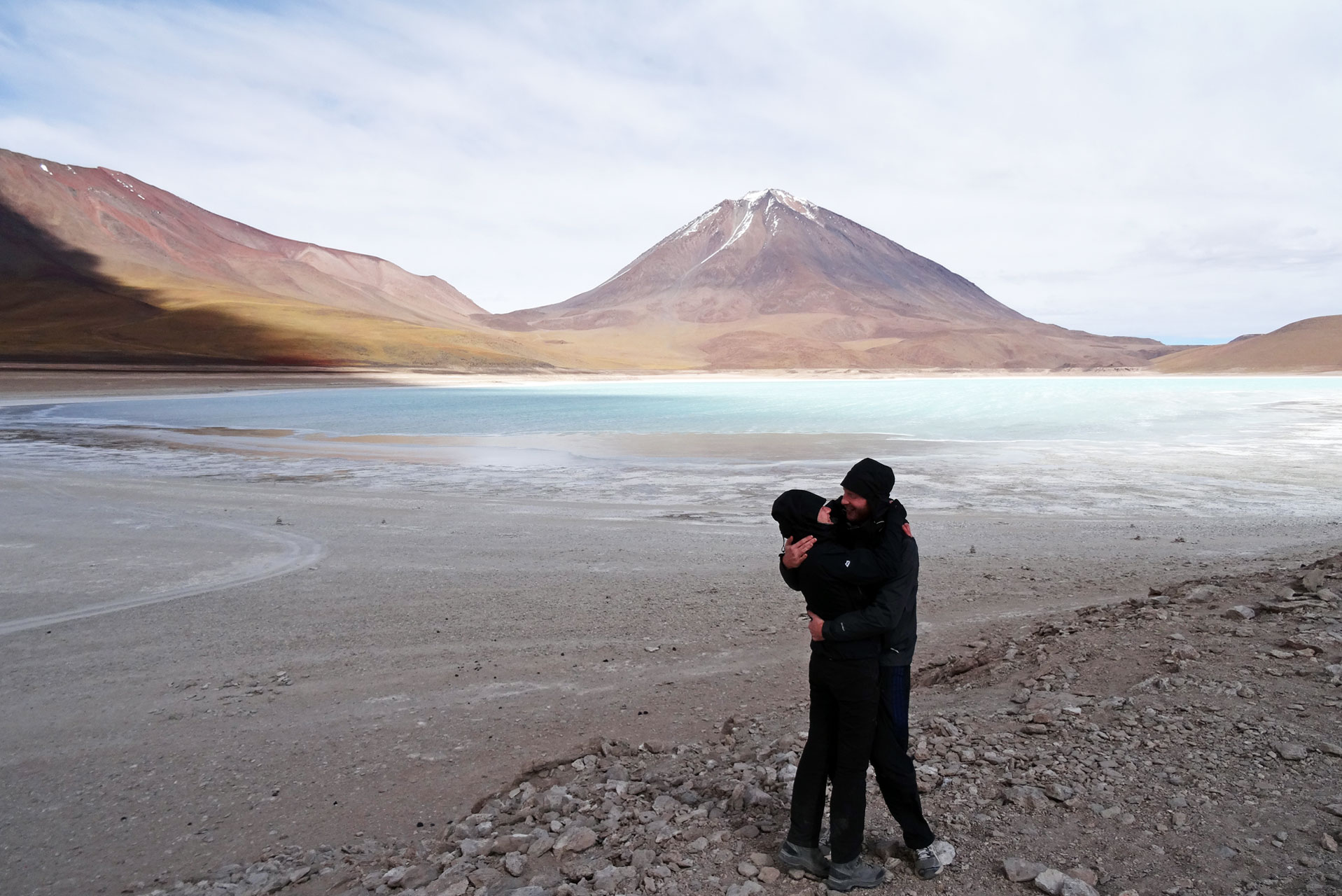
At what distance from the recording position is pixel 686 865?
3.37m

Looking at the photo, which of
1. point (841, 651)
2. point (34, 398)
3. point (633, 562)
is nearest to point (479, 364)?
point (34, 398)

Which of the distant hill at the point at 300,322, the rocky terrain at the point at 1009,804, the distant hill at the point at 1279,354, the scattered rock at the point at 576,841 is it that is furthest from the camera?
the distant hill at the point at 1279,354

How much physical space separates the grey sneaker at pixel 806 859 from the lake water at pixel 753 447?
9.43m

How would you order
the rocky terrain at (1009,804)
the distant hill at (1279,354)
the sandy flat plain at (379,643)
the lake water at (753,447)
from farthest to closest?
the distant hill at (1279,354), the lake water at (753,447), the sandy flat plain at (379,643), the rocky terrain at (1009,804)

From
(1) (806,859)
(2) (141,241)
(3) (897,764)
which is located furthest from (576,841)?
(2) (141,241)

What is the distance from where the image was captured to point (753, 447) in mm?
20938

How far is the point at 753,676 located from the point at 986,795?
2.17 meters

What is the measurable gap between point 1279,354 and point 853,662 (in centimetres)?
13602

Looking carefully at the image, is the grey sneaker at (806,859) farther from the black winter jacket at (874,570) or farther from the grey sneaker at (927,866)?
the black winter jacket at (874,570)

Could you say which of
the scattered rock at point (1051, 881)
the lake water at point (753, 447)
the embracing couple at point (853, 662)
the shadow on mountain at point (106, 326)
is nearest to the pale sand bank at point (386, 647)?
the embracing couple at point (853, 662)

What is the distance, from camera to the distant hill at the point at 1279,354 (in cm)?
10806

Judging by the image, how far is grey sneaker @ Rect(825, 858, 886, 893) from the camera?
3.20m

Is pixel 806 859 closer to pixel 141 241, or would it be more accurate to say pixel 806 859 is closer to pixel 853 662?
pixel 853 662

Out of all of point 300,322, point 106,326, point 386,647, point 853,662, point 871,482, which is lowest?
point 386,647
